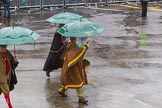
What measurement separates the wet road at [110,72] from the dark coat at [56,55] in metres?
0.34

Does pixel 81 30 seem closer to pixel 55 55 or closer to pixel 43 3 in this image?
pixel 55 55

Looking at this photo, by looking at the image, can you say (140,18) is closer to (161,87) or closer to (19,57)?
(19,57)

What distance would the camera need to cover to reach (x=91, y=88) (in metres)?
10.6

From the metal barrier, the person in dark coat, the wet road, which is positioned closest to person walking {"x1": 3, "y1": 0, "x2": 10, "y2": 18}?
the wet road

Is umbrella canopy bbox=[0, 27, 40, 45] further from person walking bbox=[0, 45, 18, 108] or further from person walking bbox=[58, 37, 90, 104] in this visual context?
person walking bbox=[58, 37, 90, 104]

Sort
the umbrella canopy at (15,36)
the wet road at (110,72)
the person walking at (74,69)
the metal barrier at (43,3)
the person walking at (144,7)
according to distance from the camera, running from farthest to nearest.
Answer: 1. the metal barrier at (43,3)
2. the person walking at (144,7)
3. the wet road at (110,72)
4. the person walking at (74,69)
5. the umbrella canopy at (15,36)

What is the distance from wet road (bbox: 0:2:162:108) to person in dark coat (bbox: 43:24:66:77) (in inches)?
12.9

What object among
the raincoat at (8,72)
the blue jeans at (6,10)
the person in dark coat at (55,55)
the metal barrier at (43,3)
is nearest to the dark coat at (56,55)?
the person in dark coat at (55,55)

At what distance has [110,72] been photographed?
12109 millimetres

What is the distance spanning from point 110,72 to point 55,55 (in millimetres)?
1722

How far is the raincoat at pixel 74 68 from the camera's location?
30.5 ft

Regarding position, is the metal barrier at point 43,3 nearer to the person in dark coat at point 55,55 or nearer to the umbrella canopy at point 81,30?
the person in dark coat at point 55,55

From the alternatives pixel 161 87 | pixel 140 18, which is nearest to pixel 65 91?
pixel 161 87

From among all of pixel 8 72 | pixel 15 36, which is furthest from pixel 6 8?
pixel 15 36
